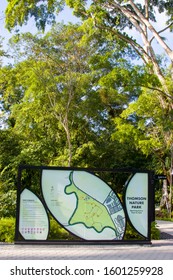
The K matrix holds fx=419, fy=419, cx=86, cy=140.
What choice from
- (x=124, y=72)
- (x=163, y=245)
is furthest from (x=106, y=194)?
(x=124, y=72)

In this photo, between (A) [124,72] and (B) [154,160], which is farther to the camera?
(B) [154,160]

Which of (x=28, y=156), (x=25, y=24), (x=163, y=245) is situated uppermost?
(x=25, y=24)

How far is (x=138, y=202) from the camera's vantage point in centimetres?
968

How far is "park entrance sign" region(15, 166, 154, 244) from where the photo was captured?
30.6ft

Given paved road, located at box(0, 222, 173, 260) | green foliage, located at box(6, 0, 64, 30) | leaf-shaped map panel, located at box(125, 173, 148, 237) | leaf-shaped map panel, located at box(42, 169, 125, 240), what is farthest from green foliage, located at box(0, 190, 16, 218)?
green foliage, located at box(6, 0, 64, 30)

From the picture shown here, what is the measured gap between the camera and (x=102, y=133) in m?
26.9

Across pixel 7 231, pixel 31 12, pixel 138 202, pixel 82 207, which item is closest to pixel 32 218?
pixel 7 231

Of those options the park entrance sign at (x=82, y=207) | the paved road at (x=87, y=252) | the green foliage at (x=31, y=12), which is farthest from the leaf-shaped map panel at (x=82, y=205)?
the green foliage at (x=31, y=12)

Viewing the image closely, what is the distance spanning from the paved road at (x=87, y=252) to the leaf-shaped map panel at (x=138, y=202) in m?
0.49

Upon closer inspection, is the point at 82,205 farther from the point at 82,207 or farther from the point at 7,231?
the point at 7,231

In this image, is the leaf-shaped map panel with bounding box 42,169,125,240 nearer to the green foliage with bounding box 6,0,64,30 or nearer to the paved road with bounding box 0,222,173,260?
the paved road with bounding box 0,222,173,260

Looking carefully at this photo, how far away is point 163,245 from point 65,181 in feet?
9.23

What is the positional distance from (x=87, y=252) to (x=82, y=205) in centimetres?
119
